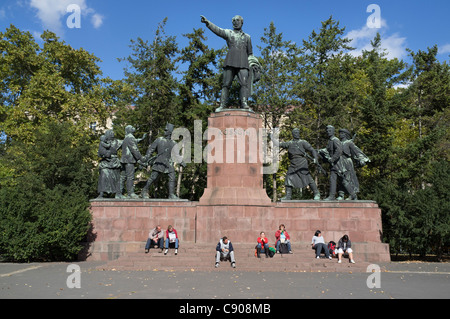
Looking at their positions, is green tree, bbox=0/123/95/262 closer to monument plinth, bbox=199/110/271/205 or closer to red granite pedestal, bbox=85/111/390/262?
red granite pedestal, bbox=85/111/390/262

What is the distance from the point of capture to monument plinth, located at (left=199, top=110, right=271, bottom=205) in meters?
17.5

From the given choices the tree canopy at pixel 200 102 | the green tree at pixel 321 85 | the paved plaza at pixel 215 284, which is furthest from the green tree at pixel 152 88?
the paved plaza at pixel 215 284

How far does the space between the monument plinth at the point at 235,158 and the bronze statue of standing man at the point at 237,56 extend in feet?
3.40

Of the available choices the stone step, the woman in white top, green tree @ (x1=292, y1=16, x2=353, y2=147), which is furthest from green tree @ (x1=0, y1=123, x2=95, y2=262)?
green tree @ (x1=292, y1=16, x2=353, y2=147)

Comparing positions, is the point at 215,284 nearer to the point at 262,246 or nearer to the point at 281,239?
the point at 262,246

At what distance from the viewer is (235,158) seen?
58.4ft

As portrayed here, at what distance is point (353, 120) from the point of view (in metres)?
33.1

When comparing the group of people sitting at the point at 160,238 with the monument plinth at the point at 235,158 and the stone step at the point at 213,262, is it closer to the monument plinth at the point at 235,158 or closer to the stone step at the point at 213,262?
the stone step at the point at 213,262

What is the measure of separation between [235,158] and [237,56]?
4.82m

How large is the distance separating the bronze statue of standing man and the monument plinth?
1038mm

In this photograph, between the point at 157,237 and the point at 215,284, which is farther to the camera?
the point at 157,237

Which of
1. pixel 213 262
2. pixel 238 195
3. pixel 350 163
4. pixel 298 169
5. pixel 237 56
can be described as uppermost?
pixel 237 56

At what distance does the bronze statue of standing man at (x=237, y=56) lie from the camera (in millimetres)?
19016

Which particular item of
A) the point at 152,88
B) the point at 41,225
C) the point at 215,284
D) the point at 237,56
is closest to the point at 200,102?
the point at 152,88
